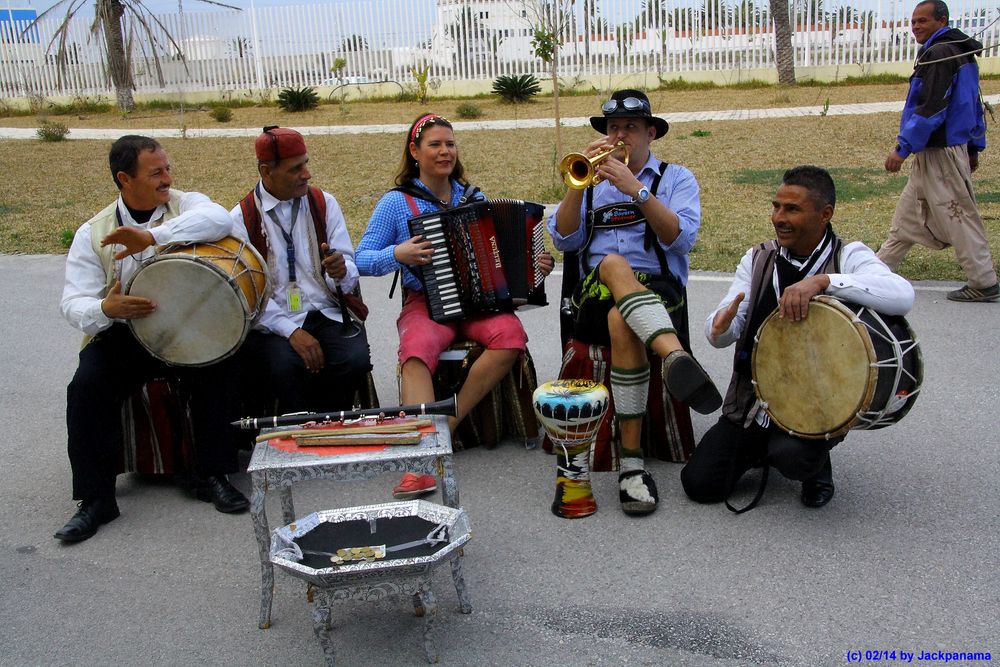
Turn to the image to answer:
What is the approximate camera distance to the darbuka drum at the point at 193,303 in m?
3.94

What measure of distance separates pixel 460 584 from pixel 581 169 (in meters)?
1.88

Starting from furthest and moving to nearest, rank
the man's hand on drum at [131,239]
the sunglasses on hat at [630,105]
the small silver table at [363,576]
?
the sunglasses on hat at [630,105]
the man's hand on drum at [131,239]
the small silver table at [363,576]

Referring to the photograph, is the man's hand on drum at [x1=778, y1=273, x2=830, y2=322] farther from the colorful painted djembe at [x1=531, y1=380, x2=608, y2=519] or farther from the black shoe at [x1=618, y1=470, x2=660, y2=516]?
the black shoe at [x1=618, y1=470, x2=660, y2=516]

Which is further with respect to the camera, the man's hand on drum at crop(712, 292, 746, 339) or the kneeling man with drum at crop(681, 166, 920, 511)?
the man's hand on drum at crop(712, 292, 746, 339)

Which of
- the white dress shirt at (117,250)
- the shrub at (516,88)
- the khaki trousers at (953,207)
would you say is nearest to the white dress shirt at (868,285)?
the white dress shirt at (117,250)

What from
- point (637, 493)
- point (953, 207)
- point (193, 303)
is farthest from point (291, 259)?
point (953, 207)

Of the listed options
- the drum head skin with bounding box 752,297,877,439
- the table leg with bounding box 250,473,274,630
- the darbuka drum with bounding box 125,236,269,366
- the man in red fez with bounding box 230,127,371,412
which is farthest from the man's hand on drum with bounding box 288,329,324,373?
the drum head skin with bounding box 752,297,877,439

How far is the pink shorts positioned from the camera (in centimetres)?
445

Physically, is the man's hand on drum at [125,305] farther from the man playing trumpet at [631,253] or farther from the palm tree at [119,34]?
the palm tree at [119,34]

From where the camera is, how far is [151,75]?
24.7m

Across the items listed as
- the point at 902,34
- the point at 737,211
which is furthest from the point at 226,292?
the point at 902,34

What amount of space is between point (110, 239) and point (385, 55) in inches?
835

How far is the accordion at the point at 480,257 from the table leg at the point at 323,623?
1.90 metres

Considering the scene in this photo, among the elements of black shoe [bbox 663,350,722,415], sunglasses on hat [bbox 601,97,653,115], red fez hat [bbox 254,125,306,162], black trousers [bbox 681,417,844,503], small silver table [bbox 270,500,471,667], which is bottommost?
black trousers [bbox 681,417,844,503]
